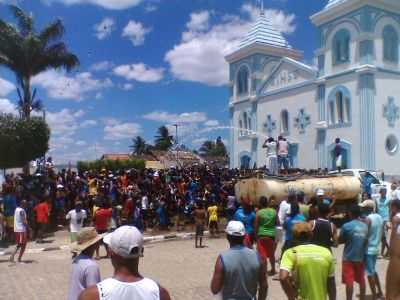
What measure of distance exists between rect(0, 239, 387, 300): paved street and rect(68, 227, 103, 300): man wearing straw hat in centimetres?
392

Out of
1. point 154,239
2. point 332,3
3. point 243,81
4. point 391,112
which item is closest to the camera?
point 154,239

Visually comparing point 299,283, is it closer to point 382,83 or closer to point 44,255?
point 44,255

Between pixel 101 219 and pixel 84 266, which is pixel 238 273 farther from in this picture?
pixel 101 219

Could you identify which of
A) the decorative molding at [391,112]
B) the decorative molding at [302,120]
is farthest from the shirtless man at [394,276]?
the decorative molding at [302,120]

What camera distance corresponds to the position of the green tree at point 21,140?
19734mm

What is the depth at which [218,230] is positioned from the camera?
1631 cm

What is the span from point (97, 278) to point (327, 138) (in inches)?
969

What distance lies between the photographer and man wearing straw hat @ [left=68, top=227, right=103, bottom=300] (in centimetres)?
446

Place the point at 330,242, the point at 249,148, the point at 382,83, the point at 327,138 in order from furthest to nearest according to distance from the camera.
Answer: the point at 249,148, the point at 327,138, the point at 382,83, the point at 330,242

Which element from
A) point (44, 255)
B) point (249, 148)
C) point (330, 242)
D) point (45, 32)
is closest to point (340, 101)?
point (249, 148)

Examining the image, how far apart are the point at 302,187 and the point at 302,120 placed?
44.9ft

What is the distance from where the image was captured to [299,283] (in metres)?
4.73

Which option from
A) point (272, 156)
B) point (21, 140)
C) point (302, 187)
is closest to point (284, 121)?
point (272, 156)

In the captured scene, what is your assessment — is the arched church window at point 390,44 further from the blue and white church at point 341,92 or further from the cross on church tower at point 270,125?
the cross on church tower at point 270,125
